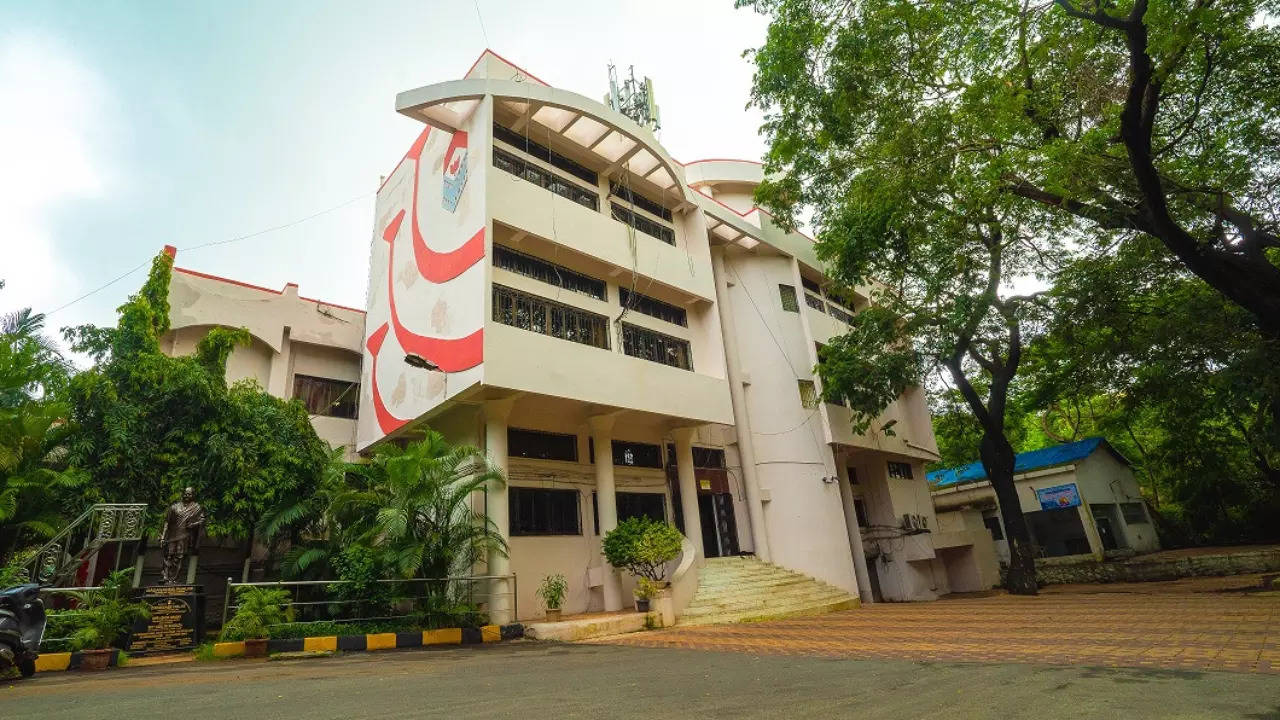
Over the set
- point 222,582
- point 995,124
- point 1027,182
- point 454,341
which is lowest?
point 222,582

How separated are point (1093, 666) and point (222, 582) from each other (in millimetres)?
17227

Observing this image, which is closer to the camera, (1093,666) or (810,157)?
(1093,666)

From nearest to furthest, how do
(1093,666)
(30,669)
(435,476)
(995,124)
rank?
Result: (1093,666) < (30,669) < (995,124) < (435,476)

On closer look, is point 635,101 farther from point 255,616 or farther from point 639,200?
point 255,616

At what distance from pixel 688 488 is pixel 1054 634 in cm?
Answer: 948

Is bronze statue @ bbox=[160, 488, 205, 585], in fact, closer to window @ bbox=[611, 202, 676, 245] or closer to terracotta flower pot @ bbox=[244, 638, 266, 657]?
terracotta flower pot @ bbox=[244, 638, 266, 657]

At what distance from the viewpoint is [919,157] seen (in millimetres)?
11766

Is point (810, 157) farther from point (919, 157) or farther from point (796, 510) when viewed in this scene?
point (796, 510)

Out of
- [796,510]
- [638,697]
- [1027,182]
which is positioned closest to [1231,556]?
[796,510]

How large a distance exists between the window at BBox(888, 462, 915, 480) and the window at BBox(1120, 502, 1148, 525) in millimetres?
9512

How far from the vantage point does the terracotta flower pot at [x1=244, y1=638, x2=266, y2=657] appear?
359 inches

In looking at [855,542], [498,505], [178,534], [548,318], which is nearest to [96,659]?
[178,534]

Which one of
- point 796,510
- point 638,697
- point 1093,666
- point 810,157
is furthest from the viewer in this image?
point 796,510

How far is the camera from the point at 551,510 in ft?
48.6
